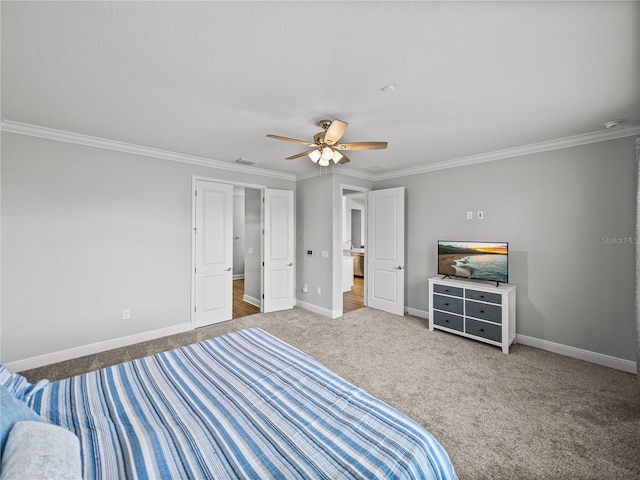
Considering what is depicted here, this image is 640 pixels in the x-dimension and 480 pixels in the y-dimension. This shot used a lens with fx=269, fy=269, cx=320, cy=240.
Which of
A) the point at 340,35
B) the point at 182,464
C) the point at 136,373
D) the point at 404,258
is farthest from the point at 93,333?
the point at 404,258

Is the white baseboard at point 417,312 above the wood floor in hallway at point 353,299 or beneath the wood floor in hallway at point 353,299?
above

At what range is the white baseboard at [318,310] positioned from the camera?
4.60 metres

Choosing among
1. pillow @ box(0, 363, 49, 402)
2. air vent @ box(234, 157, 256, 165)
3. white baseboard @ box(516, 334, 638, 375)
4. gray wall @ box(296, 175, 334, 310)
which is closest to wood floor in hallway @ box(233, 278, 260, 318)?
gray wall @ box(296, 175, 334, 310)

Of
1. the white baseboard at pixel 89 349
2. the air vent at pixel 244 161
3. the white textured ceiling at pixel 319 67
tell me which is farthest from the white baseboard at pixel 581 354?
the white baseboard at pixel 89 349

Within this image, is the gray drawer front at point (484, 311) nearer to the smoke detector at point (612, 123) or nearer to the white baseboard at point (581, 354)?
the white baseboard at point (581, 354)

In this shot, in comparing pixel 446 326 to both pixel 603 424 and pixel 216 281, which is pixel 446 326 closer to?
pixel 603 424

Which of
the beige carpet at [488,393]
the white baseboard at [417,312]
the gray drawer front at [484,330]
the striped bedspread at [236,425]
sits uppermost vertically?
the striped bedspread at [236,425]

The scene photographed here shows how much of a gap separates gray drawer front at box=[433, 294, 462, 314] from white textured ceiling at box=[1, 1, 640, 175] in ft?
7.23

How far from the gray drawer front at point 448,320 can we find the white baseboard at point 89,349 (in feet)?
12.1

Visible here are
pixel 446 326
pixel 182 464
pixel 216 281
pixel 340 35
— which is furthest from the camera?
pixel 216 281

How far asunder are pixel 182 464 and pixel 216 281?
347 cm

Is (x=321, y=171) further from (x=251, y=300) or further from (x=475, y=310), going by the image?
(x=475, y=310)

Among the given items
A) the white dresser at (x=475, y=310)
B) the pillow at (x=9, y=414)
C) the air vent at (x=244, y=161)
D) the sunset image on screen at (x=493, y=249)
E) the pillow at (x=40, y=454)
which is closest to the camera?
the pillow at (x=40, y=454)

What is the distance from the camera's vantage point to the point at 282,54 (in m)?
1.72
